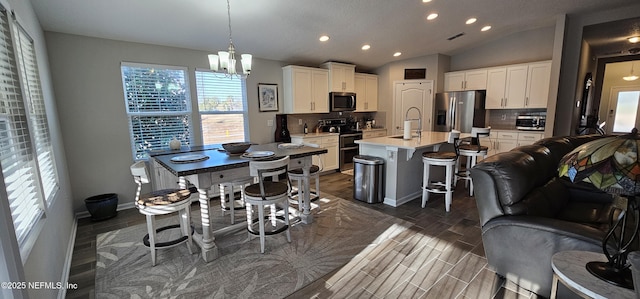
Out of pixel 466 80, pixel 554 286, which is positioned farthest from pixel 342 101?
pixel 554 286

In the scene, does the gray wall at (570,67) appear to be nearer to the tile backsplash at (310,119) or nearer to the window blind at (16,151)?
the tile backsplash at (310,119)

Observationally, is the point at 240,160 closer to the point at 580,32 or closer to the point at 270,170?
the point at 270,170

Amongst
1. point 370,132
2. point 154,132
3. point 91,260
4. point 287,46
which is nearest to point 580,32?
point 370,132

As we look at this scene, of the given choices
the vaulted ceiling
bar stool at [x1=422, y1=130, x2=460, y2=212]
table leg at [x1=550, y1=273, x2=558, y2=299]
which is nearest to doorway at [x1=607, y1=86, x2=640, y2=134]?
the vaulted ceiling

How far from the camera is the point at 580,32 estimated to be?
Result: 4289 millimetres

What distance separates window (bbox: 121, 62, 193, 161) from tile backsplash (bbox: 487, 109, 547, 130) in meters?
6.23

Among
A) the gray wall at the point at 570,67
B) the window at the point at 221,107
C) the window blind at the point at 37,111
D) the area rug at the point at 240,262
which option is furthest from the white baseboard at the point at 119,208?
the gray wall at the point at 570,67

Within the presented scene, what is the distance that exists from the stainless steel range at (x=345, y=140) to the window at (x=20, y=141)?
4439 mm

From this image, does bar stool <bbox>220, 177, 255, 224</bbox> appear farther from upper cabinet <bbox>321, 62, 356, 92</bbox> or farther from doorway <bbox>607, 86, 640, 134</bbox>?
doorway <bbox>607, 86, 640, 134</bbox>

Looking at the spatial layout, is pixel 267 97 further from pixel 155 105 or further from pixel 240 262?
pixel 240 262

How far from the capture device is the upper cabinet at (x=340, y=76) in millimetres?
5654

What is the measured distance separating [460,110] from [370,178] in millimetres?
3242

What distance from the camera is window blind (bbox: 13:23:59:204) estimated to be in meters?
1.99

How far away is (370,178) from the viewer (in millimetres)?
3744
